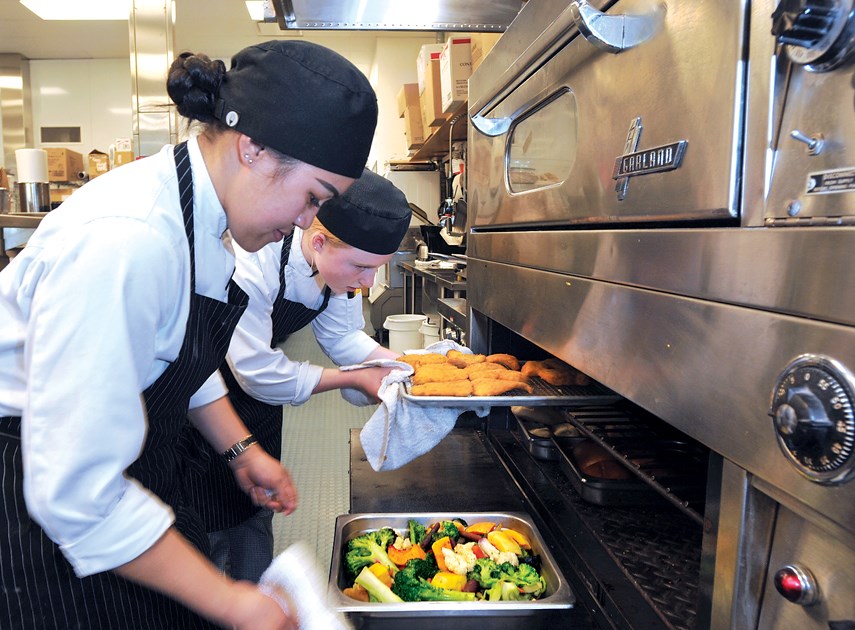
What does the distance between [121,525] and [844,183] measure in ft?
2.74

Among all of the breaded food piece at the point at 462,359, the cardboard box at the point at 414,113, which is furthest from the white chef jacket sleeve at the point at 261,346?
the cardboard box at the point at 414,113

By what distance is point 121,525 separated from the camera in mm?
757

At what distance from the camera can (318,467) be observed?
3209 mm

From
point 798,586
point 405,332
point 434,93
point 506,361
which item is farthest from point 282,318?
point 434,93

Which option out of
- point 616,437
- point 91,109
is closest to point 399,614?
point 616,437

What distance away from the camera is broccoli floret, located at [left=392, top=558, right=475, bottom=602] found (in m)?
0.86

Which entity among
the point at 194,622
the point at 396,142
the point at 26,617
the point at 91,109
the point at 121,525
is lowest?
the point at 194,622

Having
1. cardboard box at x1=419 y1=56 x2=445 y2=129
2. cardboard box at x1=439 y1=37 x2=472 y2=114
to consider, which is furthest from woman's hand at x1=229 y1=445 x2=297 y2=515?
cardboard box at x1=419 y1=56 x2=445 y2=129

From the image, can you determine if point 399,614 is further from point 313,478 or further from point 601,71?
point 313,478

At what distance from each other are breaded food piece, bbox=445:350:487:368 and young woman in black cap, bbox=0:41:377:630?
18.6 inches

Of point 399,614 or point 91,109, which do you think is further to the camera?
point 91,109

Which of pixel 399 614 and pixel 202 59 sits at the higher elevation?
pixel 202 59

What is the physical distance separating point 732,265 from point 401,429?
0.67m

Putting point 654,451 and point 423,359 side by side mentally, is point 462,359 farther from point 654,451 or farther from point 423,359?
point 654,451
